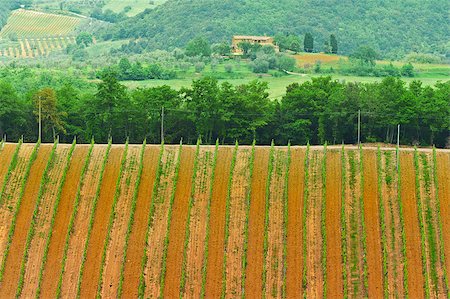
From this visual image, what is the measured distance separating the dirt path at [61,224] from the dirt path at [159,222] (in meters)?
5.16

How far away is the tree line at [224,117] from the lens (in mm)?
77938

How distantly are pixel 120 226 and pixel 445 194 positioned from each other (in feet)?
65.8

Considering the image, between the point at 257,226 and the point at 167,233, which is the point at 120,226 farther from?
the point at 257,226

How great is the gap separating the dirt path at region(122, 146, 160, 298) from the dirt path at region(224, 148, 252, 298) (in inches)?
200

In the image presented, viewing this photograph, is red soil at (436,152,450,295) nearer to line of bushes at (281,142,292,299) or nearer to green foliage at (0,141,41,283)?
line of bushes at (281,142,292,299)

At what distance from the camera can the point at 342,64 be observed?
472 feet

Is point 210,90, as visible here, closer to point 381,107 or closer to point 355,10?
point 381,107

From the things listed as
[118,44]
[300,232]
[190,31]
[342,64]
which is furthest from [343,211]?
[118,44]

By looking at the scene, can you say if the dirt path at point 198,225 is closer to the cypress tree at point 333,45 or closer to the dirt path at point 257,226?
the dirt path at point 257,226

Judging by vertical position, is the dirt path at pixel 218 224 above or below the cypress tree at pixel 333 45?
above

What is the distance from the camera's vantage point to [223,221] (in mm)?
61312

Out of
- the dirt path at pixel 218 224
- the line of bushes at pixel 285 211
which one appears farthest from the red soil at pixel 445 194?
the dirt path at pixel 218 224

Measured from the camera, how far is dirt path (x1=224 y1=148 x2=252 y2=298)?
190 ft

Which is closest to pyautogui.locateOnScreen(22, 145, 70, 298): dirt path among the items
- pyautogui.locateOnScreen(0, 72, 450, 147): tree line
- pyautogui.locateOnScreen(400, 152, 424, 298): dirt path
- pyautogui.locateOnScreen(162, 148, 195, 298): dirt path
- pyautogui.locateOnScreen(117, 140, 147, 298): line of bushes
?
pyautogui.locateOnScreen(117, 140, 147, 298): line of bushes
